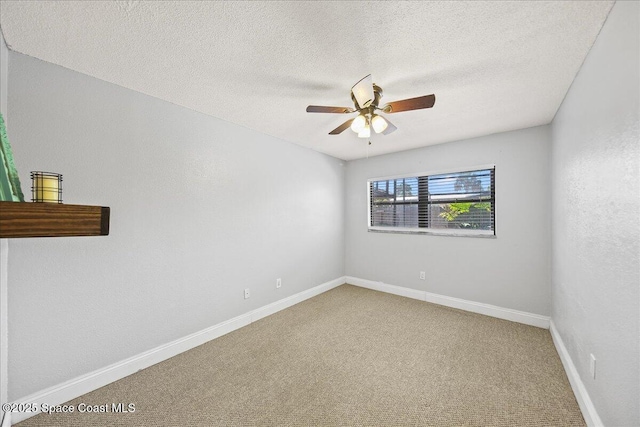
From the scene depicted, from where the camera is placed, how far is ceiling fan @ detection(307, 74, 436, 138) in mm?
1648

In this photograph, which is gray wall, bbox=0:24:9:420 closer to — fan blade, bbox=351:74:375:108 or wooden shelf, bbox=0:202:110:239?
wooden shelf, bbox=0:202:110:239

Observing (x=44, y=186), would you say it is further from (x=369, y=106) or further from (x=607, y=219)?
(x=607, y=219)

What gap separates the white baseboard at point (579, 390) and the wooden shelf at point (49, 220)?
2.79 m

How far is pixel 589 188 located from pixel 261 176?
296 centimetres

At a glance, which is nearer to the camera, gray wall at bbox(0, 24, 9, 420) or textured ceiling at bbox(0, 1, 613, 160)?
textured ceiling at bbox(0, 1, 613, 160)

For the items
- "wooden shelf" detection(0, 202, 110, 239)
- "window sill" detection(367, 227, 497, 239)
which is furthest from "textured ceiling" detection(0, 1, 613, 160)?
"window sill" detection(367, 227, 497, 239)

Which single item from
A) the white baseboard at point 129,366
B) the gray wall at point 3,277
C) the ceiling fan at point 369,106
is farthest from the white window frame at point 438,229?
the gray wall at point 3,277

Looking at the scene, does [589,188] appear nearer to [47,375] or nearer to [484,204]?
[484,204]

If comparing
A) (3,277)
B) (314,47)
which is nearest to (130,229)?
(3,277)

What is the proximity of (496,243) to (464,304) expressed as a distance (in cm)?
92

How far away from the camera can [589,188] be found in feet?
5.32

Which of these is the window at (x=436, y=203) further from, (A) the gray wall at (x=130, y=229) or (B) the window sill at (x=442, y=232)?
(A) the gray wall at (x=130, y=229)

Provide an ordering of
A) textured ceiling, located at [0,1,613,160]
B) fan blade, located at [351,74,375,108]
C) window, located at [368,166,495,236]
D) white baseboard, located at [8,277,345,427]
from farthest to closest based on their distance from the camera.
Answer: window, located at [368,166,495,236], white baseboard, located at [8,277,345,427], fan blade, located at [351,74,375,108], textured ceiling, located at [0,1,613,160]

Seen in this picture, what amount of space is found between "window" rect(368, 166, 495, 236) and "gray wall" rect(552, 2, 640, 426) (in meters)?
1.29
